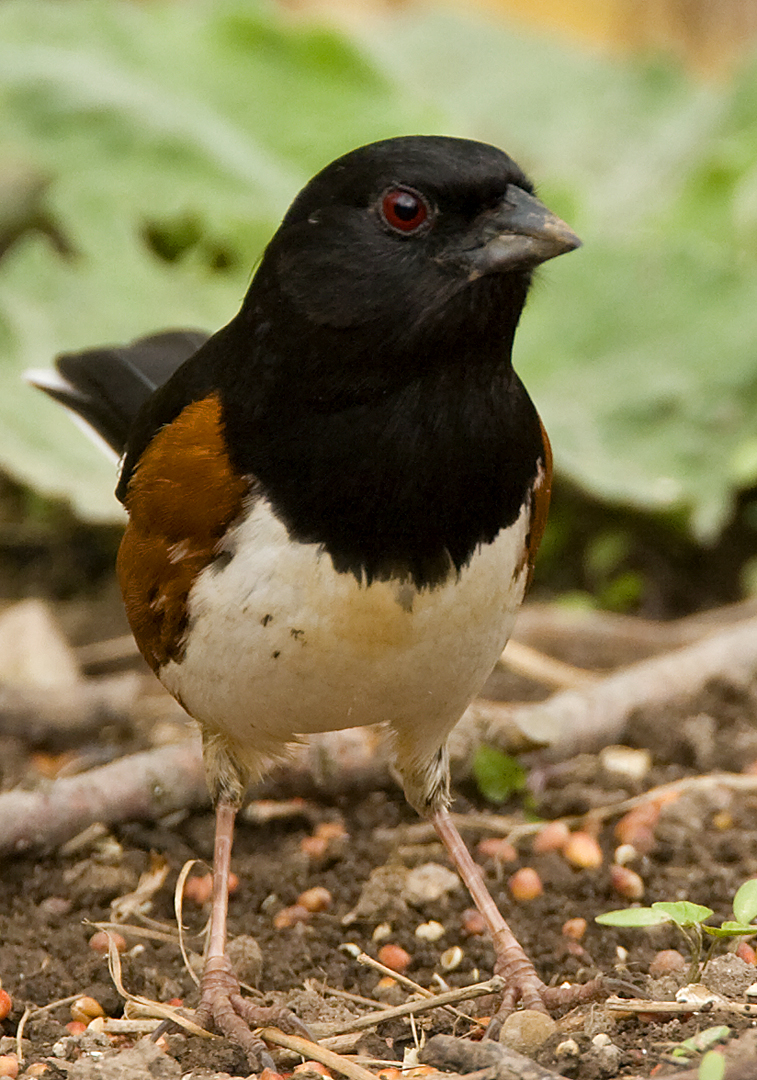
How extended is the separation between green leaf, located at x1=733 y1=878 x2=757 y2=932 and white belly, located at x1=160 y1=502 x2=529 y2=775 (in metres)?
0.64

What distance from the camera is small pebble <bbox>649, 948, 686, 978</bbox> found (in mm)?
2744

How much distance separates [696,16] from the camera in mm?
9492

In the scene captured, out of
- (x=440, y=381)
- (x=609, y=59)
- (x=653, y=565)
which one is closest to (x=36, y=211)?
(x=653, y=565)

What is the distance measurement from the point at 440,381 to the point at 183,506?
0.56m

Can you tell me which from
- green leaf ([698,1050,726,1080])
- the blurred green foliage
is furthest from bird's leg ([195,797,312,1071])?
the blurred green foliage

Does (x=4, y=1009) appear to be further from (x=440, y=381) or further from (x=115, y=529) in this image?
(x=115, y=529)

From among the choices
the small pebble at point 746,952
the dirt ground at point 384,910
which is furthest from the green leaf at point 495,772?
the small pebble at point 746,952

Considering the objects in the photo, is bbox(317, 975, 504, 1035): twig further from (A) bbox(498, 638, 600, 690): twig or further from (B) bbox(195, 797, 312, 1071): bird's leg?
(A) bbox(498, 638, 600, 690): twig

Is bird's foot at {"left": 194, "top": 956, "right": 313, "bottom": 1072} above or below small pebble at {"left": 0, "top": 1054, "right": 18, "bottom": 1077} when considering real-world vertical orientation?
below

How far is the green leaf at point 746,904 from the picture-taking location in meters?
2.45

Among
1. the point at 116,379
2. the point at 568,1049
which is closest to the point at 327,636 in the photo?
the point at 568,1049

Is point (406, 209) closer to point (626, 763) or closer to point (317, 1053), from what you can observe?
point (317, 1053)

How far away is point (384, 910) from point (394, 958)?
0.16 meters

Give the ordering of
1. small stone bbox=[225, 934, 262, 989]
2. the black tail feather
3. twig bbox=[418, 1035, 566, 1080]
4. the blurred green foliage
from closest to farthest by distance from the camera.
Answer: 1. twig bbox=[418, 1035, 566, 1080]
2. small stone bbox=[225, 934, 262, 989]
3. the black tail feather
4. the blurred green foliage
